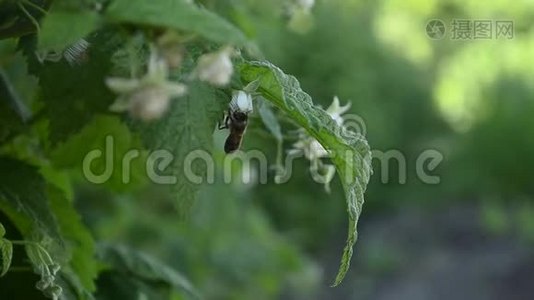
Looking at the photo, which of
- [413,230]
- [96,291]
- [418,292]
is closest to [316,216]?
[413,230]

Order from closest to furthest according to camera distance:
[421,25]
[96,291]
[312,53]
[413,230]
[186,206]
Result: [186,206]
[96,291]
[413,230]
[312,53]
[421,25]

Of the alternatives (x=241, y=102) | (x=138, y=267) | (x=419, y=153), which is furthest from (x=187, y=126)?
(x=419, y=153)

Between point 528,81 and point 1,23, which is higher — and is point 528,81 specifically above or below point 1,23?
above

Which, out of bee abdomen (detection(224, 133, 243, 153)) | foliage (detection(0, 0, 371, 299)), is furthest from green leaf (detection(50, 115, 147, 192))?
bee abdomen (detection(224, 133, 243, 153))

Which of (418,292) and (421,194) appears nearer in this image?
(418,292)

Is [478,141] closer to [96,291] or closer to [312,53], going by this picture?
[312,53]

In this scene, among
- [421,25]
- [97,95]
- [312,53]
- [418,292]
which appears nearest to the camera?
[97,95]

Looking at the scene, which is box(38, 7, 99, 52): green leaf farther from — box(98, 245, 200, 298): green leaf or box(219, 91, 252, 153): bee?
box(98, 245, 200, 298): green leaf

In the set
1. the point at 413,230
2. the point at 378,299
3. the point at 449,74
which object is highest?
the point at 449,74
